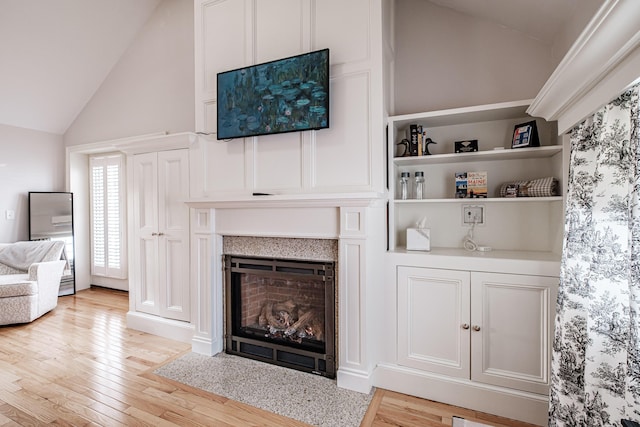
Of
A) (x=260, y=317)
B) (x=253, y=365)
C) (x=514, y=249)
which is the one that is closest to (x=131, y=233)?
(x=260, y=317)

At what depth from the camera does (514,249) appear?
249 centimetres

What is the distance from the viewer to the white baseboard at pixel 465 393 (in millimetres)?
2031

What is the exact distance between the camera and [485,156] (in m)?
2.43

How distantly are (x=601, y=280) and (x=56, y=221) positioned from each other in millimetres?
6271

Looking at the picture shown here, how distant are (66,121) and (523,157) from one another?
→ 20.3ft

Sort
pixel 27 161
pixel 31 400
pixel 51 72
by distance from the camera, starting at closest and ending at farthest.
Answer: pixel 31 400
pixel 51 72
pixel 27 161

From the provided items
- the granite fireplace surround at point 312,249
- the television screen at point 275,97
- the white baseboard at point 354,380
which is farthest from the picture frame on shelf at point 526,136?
the white baseboard at point 354,380

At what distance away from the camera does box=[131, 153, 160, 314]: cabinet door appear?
3.43m

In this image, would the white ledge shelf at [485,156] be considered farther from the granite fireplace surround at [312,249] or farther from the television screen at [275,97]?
the television screen at [275,97]

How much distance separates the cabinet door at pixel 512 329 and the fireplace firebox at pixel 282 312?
101 cm

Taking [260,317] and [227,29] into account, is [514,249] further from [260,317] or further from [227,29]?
[227,29]

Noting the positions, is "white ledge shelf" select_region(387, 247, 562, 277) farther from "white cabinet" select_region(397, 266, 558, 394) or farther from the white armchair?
the white armchair

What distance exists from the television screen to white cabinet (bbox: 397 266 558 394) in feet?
4.47

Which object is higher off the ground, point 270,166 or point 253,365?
point 270,166
